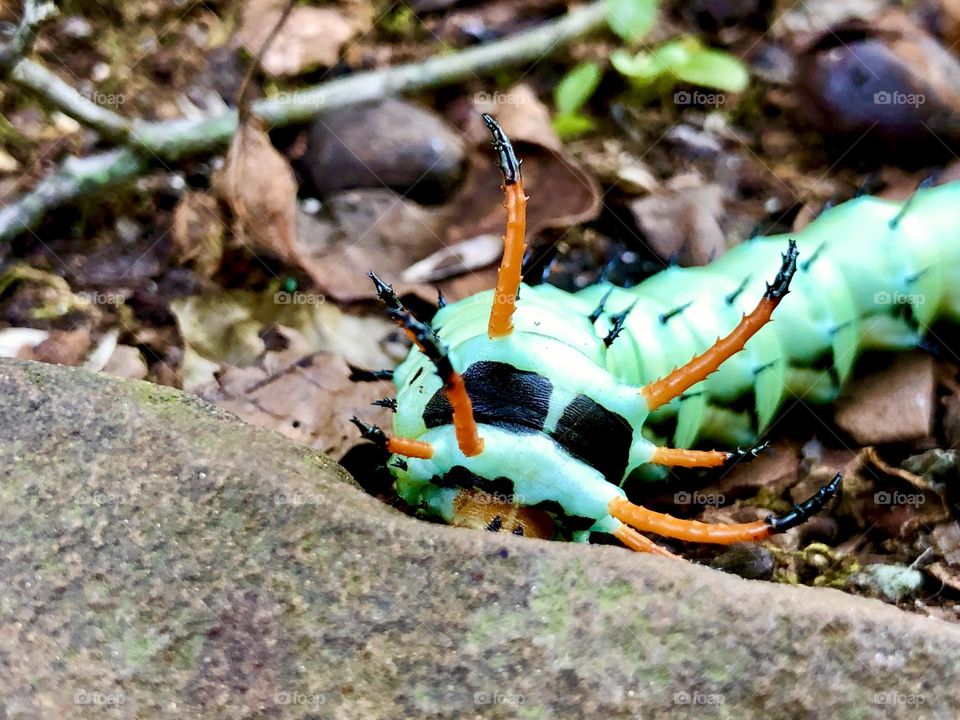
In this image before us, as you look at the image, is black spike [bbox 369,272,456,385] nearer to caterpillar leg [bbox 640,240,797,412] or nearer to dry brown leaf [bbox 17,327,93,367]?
caterpillar leg [bbox 640,240,797,412]

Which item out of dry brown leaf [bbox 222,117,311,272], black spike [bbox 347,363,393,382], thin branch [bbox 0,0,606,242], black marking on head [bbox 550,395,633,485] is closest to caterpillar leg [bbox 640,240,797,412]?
black marking on head [bbox 550,395,633,485]

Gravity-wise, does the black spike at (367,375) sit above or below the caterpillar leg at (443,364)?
below

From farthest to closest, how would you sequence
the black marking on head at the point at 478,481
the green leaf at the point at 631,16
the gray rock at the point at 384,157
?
the green leaf at the point at 631,16, the gray rock at the point at 384,157, the black marking on head at the point at 478,481

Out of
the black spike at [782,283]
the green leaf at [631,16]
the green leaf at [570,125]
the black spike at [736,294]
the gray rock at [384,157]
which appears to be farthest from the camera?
the green leaf at [631,16]

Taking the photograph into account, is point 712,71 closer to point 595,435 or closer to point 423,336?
point 595,435

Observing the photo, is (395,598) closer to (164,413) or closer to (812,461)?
(164,413)

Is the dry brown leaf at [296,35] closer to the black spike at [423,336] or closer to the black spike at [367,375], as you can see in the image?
the black spike at [367,375]

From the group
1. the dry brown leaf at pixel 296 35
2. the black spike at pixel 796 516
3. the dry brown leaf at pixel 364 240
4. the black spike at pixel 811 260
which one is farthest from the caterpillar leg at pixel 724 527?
the dry brown leaf at pixel 296 35
